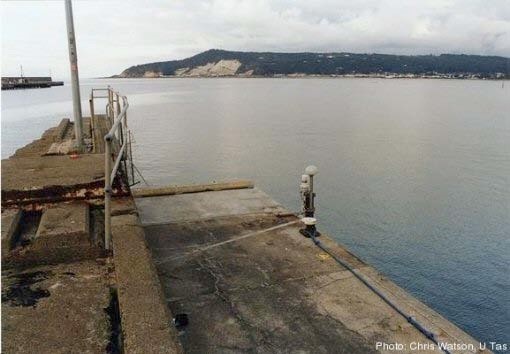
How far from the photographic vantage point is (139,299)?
4387 mm

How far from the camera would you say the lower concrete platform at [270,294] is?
503 cm

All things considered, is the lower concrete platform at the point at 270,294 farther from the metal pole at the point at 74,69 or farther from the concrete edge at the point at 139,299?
the metal pole at the point at 74,69

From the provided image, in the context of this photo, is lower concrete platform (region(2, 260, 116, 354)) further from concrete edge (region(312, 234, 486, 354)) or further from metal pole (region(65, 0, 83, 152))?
metal pole (region(65, 0, 83, 152))

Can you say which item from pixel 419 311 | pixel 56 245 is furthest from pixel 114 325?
pixel 419 311

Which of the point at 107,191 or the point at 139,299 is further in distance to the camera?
the point at 107,191

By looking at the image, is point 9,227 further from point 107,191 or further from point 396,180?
point 396,180

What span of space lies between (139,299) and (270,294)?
80.8 inches

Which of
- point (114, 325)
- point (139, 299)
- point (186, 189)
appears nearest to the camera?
point (114, 325)

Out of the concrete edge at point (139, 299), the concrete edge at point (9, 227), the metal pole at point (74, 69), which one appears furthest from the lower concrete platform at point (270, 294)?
the metal pole at point (74, 69)

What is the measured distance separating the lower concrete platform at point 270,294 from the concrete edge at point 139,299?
825mm

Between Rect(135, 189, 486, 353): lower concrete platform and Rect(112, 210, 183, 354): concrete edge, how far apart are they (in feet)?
2.71

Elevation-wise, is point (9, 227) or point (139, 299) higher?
point (9, 227)

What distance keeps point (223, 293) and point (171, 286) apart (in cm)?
73

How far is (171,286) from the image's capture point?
6.20 meters
